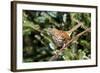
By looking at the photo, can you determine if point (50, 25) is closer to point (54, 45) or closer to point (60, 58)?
point (54, 45)

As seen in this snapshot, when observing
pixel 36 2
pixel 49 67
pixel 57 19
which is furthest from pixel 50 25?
pixel 49 67

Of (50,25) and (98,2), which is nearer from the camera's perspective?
(50,25)

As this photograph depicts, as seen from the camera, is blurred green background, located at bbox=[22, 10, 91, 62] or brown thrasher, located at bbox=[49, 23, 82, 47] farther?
brown thrasher, located at bbox=[49, 23, 82, 47]

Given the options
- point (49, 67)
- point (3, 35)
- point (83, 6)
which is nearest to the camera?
point (3, 35)
